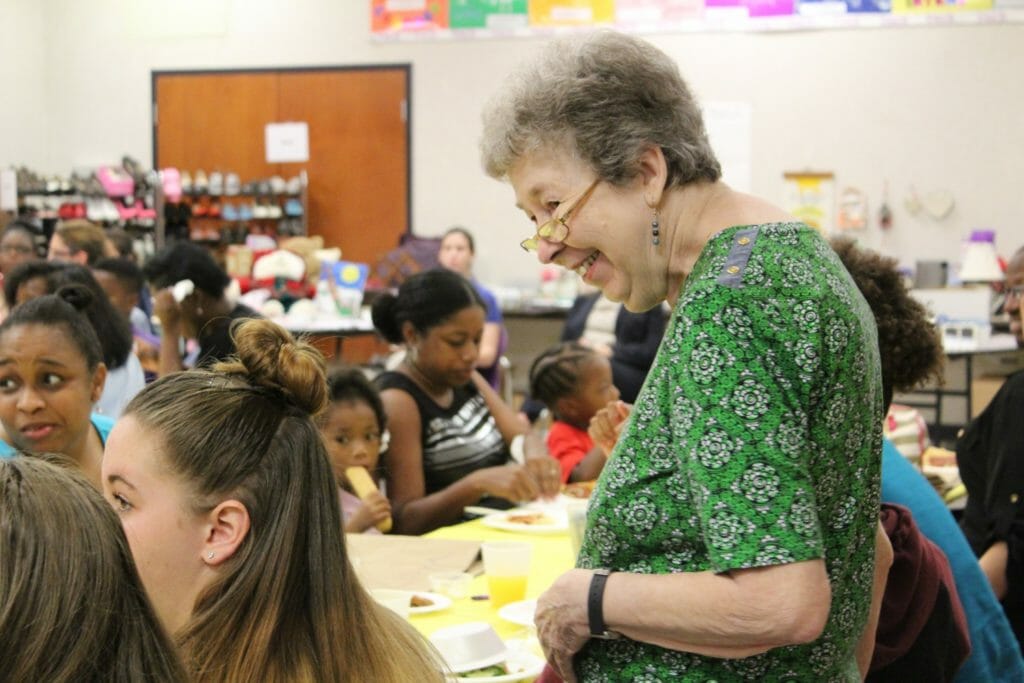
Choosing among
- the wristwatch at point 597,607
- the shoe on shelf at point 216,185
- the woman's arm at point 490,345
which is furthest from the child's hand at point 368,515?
the shoe on shelf at point 216,185

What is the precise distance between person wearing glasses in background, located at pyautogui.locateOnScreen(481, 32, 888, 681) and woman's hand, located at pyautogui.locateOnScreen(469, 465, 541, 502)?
1.82m

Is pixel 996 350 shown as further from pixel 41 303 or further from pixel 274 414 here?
pixel 274 414

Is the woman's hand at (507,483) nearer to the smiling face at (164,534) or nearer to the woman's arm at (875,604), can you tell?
the woman's arm at (875,604)

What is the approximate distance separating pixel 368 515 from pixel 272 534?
1492 millimetres

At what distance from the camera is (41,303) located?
272cm

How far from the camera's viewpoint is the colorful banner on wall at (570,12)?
9.68 meters

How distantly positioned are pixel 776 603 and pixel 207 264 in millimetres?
4058

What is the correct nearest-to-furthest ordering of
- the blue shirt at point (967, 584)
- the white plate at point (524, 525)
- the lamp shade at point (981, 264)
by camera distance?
the blue shirt at point (967, 584) < the white plate at point (524, 525) < the lamp shade at point (981, 264)

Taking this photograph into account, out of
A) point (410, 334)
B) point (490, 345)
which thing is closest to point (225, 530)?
point (410, 334)

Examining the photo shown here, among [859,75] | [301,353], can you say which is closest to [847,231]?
[859,75]

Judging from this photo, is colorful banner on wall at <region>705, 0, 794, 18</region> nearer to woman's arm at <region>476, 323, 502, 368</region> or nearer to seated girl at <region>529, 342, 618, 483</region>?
woman's arm at <region>476, 323, 502, 368</region>

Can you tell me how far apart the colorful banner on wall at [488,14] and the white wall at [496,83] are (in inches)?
5.8

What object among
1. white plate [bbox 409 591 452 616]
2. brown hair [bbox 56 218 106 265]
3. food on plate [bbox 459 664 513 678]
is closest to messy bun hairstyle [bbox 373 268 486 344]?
white plate [bbox 409 591 452 616]

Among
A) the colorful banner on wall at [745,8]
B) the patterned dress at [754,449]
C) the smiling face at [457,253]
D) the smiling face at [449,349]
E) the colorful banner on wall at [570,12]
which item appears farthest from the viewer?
the colorful banner on wall at [570,12]
